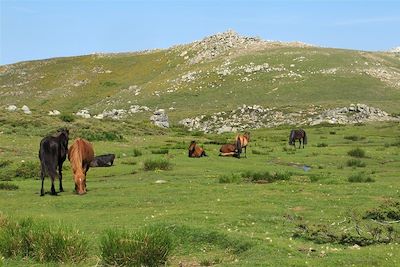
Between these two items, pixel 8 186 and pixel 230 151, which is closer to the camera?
pixel 8 186

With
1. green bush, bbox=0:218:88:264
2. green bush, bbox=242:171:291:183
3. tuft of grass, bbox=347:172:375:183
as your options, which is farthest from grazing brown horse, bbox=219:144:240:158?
green bush, bbox=0:218:88:264

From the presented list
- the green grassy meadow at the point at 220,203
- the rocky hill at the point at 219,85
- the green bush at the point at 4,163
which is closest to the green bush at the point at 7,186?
the green grassy meadow at the point at 220,203

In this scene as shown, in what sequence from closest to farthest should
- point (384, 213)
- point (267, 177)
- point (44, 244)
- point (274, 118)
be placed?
1. point (44, 244)
2. point (384, 213)
3. point (267, 177)
4. point (274, 118)

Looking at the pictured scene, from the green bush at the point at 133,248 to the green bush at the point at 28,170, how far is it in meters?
17.5

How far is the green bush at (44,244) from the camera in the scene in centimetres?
1117

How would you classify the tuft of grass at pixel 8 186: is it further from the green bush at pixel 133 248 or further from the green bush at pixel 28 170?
the green bush at pixel 133 248

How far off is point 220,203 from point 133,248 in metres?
7.35

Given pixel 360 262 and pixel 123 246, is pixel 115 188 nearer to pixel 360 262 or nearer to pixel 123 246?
pixel 123 246

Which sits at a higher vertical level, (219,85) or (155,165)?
(219,85)

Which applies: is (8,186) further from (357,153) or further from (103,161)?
(357,153)

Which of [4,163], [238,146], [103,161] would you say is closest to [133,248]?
[103,161]

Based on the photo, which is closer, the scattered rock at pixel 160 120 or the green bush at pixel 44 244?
the green bush at pixel 44 244

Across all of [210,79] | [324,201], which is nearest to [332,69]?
[210,79]

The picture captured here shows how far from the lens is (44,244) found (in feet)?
37.1
